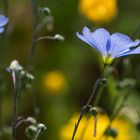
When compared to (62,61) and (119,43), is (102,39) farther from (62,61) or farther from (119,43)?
(62,61)

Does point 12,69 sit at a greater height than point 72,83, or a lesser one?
greater

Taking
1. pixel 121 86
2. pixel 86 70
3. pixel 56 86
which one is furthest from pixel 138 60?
pixel 121 86

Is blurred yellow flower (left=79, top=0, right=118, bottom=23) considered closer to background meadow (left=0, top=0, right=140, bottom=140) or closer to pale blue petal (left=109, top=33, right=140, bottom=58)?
background meadow (left=0, top=0, right=140, bottom=140)

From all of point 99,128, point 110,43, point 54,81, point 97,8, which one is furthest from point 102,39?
point 54,81

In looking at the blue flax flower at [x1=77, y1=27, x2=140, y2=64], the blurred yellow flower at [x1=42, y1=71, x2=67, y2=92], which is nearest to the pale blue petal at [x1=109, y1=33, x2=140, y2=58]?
the blue flax flower at [x1=77, y1=27, x2=140, y2=64]

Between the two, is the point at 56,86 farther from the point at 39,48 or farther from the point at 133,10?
the point at 133,10

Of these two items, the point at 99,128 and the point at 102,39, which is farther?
the point at 99,128
